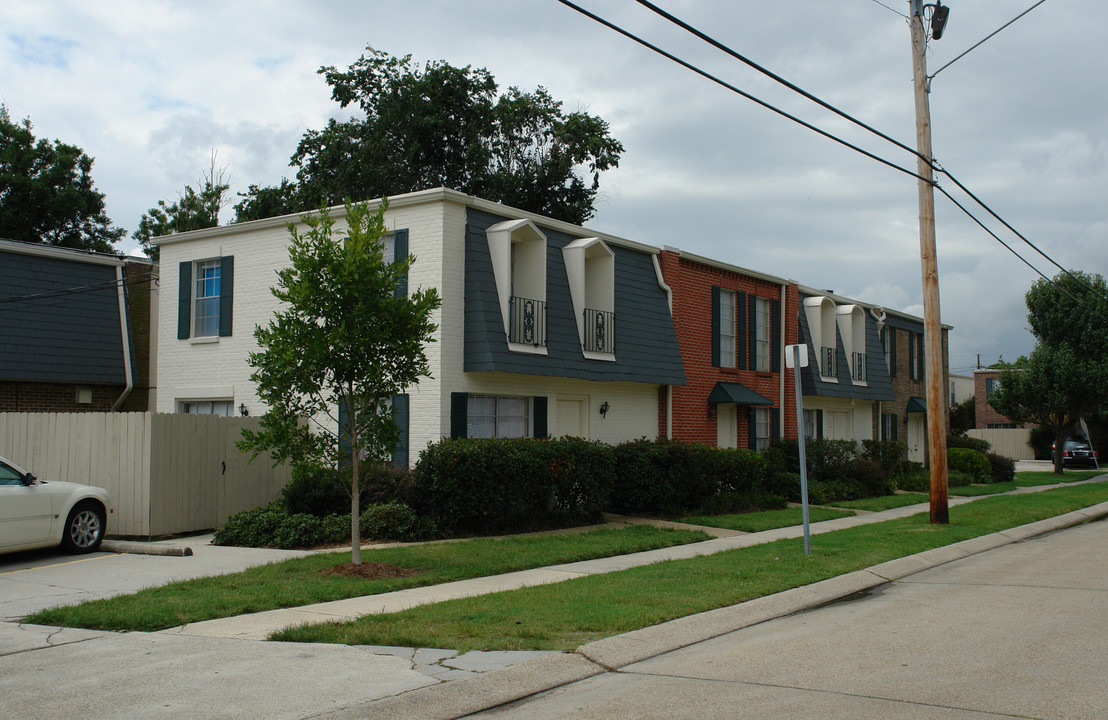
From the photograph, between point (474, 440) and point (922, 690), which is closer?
point (922, 690)

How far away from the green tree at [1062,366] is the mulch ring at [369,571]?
30.4 m

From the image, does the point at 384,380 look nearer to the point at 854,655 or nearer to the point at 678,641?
the point at 678,641

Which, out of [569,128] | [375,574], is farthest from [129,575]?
[569,128]

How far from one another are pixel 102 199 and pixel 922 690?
1559 inches

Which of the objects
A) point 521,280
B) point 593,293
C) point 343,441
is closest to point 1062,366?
point 593,293

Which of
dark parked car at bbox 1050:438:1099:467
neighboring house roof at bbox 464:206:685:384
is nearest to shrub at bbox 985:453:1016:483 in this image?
dark parked car at bbox 1050:438:1099:467

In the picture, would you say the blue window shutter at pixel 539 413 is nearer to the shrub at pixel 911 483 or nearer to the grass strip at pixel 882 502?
the grass strip at pixel 882 502

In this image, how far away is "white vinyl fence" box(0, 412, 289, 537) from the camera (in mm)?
14906

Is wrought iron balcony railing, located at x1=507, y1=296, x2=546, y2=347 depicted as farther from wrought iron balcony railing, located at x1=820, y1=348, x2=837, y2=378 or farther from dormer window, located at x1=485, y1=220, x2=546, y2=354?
wrought iron balcony railing, located at x1=820, y1=348, x2=837, y2=378

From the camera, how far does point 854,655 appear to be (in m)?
7.46

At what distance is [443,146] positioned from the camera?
3588cm

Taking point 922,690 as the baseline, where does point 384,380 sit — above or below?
above

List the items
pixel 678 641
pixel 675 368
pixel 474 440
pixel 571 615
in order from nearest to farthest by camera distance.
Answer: pixel 678 641 → pixel 571 615 → pixel 474 440 → pixel 675 368

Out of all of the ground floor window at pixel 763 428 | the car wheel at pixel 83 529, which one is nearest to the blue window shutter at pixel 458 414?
the car wheel at pixel 83 529
